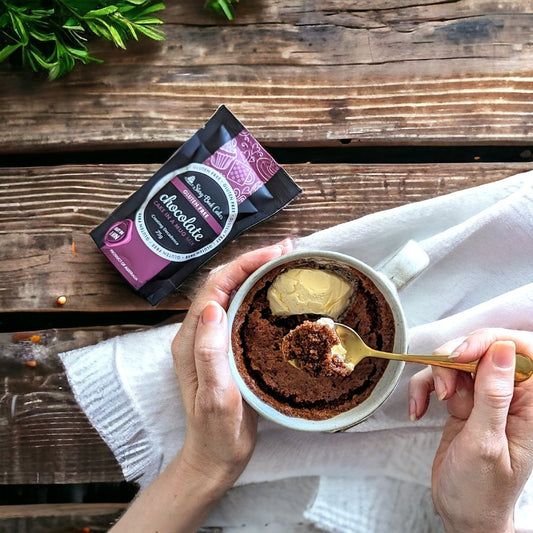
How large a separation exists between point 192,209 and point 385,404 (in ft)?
1.41

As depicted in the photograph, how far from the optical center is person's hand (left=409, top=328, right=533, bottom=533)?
774 millimetres

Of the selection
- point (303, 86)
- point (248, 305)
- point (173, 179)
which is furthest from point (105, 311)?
point (303, 86)

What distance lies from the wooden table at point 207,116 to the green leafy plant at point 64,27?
0.11ft

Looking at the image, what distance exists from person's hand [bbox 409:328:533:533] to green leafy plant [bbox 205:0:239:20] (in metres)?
0.62

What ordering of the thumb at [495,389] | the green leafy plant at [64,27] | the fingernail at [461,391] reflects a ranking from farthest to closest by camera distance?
the green leafy plant at [64,27]
the fingernail at [461,391]
the thumb at [495,389]

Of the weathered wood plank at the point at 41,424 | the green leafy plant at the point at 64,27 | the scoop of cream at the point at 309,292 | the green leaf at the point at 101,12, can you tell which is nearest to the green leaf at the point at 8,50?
the green leafy plant at the point at 64,27

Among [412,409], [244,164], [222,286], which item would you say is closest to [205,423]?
[222,286]

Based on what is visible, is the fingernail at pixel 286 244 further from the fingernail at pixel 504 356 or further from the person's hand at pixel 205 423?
the fingernail at pixel 504 356

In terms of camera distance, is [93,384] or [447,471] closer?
[447,471]

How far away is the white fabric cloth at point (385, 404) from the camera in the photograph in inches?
39.6

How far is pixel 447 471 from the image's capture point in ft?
2.77

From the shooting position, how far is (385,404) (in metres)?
1.01

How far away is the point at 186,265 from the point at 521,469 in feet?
1.82

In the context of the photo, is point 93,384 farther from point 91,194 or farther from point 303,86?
point 303,86
